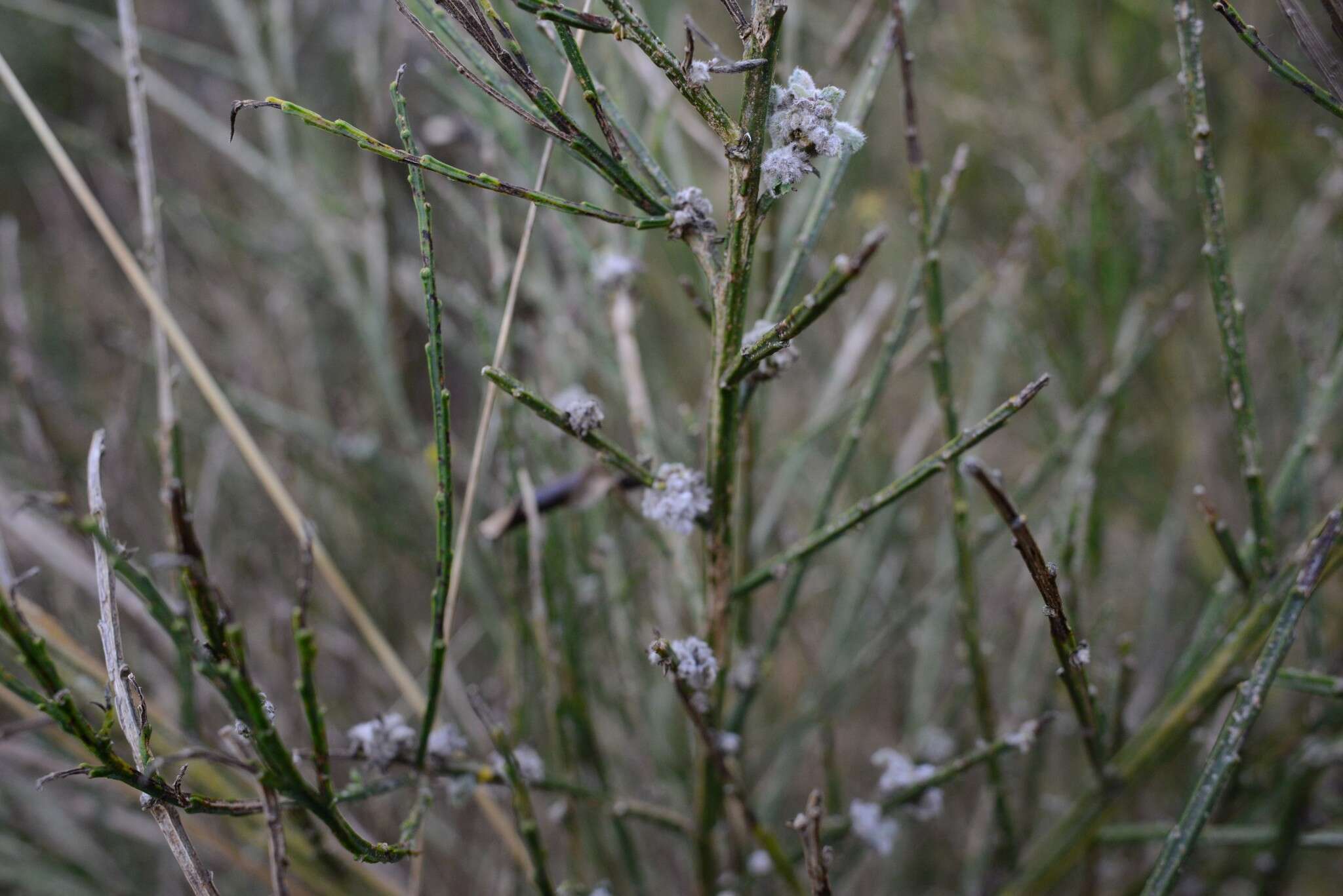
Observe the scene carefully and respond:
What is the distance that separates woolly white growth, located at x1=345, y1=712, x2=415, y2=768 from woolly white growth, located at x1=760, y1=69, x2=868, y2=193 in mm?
478

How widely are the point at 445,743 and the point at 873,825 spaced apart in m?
0.40

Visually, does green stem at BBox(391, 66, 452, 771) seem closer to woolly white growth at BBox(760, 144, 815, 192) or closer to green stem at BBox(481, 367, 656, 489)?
green stem at BBox(481, 367, 656, 489)

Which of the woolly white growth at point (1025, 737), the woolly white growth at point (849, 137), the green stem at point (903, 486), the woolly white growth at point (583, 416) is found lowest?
the woolly white growth at point (1025, 737)

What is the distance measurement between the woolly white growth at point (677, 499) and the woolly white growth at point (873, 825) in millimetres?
376

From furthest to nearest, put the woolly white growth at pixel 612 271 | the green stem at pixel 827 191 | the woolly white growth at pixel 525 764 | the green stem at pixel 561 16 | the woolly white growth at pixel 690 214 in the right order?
the woolly white growth at pixel 612 271 < the woolly white growth at pixel 525 764 < the green stem at pixel 827 191 < the woolly white growth at pixel 690 214 < the green stem at pixel 561 16

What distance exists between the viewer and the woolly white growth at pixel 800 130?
A: 48cm

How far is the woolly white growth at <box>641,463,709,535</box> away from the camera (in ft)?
1.99

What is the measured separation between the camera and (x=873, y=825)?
2.66 feet

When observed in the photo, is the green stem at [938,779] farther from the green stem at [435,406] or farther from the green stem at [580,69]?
the green stem at [580,69]

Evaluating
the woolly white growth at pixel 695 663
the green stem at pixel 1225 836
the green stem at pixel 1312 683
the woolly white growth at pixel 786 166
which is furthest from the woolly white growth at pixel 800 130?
the green stem at pixel 1225 836

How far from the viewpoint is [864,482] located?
4.57ft

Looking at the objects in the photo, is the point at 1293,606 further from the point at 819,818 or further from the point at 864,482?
the point at 864,482

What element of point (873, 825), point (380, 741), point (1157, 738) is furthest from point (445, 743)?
point (1157, 738)

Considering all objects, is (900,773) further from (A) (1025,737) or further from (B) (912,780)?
(A) (1025,737)
